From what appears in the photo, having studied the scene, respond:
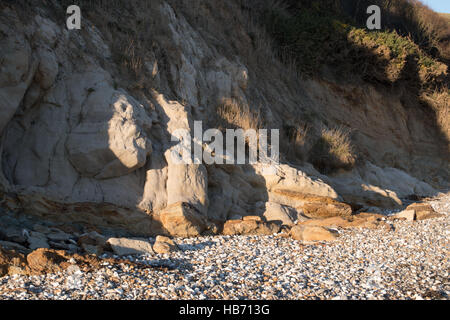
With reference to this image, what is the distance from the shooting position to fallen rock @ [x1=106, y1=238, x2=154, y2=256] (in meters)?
5.01

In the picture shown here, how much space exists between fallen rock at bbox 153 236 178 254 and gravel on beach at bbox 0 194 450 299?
12 cm

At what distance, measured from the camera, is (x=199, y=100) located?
8539 mm

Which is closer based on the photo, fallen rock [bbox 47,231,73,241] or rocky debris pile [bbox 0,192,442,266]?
rocky debris pile [bbox 0,192,442,266]

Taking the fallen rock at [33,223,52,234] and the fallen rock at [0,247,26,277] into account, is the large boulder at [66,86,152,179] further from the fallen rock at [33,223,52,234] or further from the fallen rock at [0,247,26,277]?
the fallen rock at [0,247,26,277]

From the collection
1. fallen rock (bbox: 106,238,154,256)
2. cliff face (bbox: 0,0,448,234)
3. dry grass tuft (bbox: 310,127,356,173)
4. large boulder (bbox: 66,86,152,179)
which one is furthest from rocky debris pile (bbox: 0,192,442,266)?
dry grass tuft (bbox: 310,127,356,173)

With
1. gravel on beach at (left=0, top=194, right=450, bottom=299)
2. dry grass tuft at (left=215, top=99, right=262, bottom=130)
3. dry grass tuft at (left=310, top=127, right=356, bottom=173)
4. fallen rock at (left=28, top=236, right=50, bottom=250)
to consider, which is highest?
dry grass tuft at (left=215, top=99, right=262, bottom=130)

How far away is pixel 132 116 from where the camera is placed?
646cm

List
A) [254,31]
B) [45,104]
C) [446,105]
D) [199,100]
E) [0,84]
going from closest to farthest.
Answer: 1. [0,84]
2. [45,104]
3. [199,100]
4. [254,31]
5. [446,105]

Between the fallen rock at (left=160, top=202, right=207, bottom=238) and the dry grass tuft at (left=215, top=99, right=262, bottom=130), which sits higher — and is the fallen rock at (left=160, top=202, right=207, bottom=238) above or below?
below

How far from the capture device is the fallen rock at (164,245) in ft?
17.2

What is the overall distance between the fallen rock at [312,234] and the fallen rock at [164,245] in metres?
1.88
